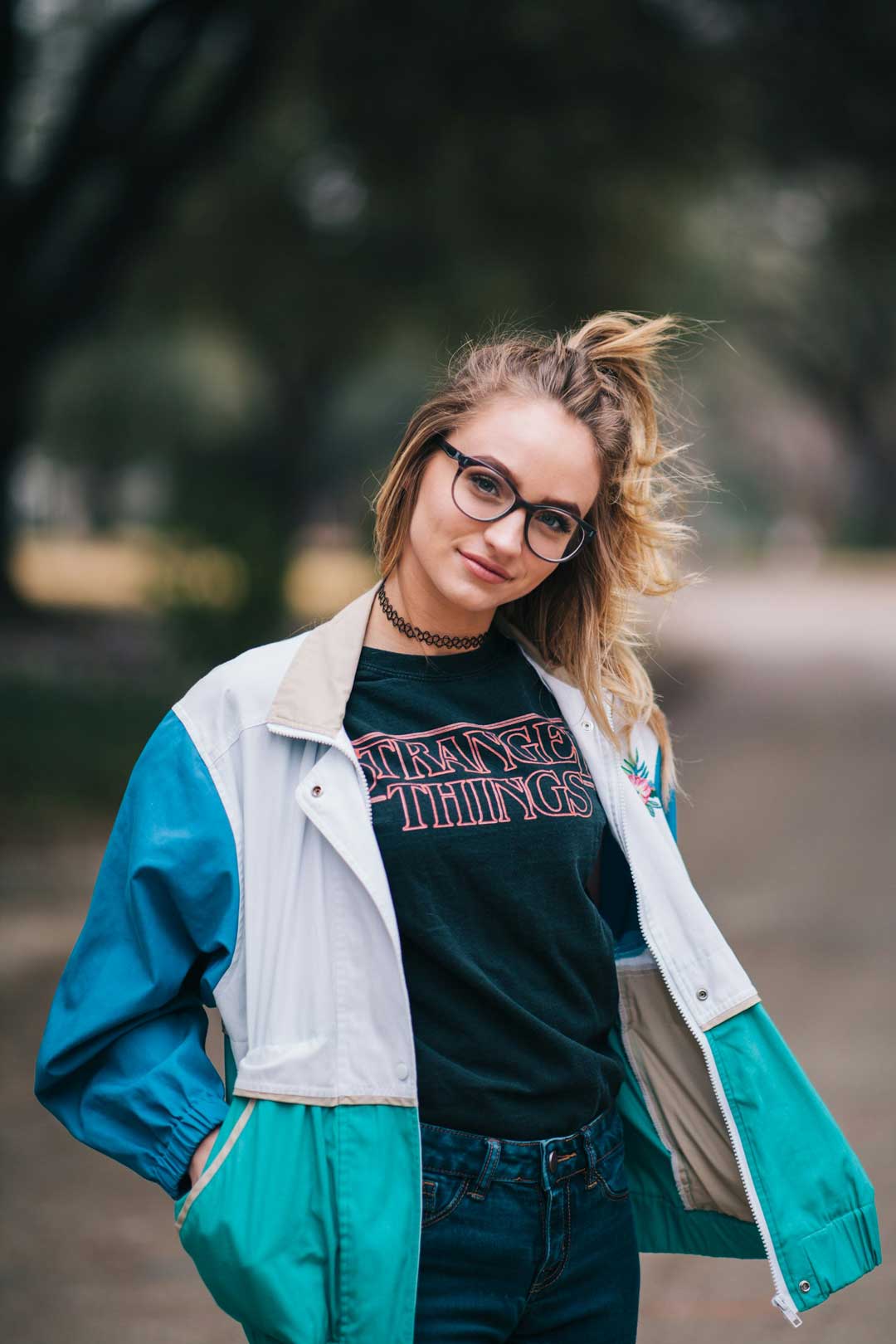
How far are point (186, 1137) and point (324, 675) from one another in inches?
25.5

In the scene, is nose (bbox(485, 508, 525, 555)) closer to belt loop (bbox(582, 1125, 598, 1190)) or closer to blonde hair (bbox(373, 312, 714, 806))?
blonde hair (bbox(373, 312, 714, 806))

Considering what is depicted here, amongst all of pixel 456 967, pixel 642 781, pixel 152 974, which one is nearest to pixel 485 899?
pixel 456 967

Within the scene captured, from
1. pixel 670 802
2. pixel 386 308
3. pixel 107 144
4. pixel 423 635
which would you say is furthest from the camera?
pixel 386 308

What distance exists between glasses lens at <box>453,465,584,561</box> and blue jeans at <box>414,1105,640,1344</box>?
84 cm

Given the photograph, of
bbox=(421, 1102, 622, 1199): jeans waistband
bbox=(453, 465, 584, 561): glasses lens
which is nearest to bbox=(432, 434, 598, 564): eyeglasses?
bbox=(453, 465, 584, 561): glasses lens

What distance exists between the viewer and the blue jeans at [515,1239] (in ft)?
6.72

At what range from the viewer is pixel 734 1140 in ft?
7.23

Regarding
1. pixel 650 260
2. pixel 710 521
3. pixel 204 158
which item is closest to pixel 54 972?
pixel 204 158

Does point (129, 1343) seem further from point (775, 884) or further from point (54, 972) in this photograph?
point (775, 884)

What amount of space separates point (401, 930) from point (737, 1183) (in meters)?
0.72

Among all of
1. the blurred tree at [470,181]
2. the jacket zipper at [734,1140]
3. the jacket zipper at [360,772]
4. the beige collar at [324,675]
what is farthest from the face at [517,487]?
the blurred tree at [470,181]

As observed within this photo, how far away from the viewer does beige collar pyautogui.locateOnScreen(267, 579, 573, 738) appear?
2031 mm

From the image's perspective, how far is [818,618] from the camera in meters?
26.5

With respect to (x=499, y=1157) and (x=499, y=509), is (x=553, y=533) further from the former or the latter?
(x=499, y=1157)
